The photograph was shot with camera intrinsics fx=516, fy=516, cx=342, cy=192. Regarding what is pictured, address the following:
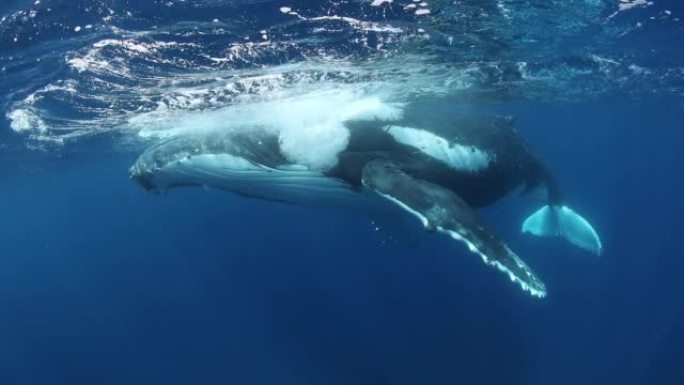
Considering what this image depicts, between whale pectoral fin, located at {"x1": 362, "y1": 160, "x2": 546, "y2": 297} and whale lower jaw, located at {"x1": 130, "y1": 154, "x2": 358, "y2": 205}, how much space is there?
172cm

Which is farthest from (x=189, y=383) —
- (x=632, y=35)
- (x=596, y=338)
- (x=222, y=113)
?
(x=632, y=35)

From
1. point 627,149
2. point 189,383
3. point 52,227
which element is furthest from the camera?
point 52,227

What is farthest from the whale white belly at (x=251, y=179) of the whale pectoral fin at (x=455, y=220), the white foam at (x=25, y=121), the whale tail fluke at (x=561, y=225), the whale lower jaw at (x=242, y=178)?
the white foam at (x=25, y=121)

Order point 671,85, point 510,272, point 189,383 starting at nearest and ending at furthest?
1. point 510,272
2. point 671,85
3. point 189,383

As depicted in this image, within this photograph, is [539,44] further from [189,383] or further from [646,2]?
[189,383]

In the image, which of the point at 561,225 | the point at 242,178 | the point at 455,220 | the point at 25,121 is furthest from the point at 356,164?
the point at 25,121

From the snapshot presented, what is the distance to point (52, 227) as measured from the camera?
115438mm

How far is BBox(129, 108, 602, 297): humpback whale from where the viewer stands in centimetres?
730

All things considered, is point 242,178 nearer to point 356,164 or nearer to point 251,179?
point 251,179

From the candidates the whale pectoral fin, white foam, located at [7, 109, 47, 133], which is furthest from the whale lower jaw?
white foam, located at [7, 109, 47, 133]

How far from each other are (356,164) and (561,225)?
23.9 feet

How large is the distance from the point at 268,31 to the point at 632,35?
11244 mm

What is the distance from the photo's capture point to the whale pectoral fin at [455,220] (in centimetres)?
552

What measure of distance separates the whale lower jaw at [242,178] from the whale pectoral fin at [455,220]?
67.7 inches
